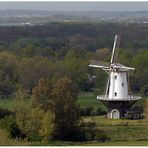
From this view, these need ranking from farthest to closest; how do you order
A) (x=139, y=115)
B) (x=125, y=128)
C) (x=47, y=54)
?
(x=47, y=54), (x=139, y=115), (x=125, y=128)

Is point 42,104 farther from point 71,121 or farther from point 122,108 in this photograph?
point 122,108

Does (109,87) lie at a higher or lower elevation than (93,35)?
lower

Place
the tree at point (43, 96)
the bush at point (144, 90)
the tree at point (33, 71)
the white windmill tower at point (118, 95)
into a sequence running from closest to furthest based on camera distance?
the tree at point (43, 96), the white windmill tower at point (118, 95), the bush at point (144, 90), the tree at point (33, 71)

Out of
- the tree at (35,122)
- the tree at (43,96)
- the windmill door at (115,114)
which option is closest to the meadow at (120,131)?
the windmill door at (115,114)

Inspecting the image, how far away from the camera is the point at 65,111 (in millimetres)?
40594

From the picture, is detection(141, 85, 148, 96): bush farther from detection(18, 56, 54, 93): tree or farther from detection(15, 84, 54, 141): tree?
detection(15, 84, 54, 141): tree

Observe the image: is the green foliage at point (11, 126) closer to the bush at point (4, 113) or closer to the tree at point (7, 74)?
the bush at point (4, 113)

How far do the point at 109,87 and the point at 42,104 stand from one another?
11992 millimetres

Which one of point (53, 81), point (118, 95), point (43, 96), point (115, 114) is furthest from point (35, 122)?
point (118, 95)

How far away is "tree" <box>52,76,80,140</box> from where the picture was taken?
40250 mm

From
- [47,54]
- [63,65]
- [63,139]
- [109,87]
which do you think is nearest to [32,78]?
[63,65]

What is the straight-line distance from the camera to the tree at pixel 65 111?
132ft

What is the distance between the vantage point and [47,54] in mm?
86188

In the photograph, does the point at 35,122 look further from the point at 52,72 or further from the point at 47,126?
the point at 52,72
